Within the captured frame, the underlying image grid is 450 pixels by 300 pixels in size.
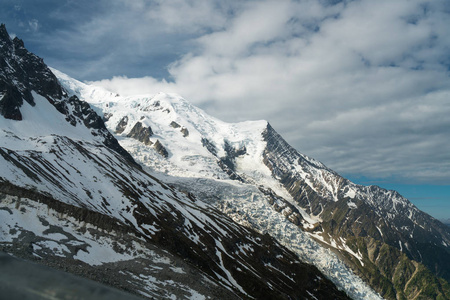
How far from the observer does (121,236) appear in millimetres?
49000

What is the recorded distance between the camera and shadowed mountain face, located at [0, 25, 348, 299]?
3562 cm

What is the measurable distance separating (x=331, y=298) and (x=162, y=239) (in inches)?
3840

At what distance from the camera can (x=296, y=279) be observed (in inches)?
6024

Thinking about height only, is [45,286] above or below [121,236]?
above

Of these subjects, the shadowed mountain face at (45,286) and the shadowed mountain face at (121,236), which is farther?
the shadowed mountain face at (121,236)

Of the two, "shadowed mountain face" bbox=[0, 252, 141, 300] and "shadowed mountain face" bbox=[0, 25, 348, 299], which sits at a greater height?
"shadowed mountain face" bbox=[0, 252, 141, 300]

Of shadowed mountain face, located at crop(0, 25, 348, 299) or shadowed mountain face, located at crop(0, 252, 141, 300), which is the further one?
shadowed mountain face, located at crop(0, 25, 348, 299)

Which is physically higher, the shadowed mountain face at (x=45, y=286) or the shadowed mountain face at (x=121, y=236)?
the shadowed mountain face at (x=45, y=286)

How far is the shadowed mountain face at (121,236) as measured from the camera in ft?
117

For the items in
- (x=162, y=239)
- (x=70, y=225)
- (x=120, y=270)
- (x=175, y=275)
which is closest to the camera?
(x=120, y=270)

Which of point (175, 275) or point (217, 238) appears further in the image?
point (217, 238)

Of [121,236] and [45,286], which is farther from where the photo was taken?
[121,236]

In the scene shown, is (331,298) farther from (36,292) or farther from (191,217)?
(36,292)

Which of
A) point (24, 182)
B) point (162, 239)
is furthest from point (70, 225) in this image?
point (162, 239)
